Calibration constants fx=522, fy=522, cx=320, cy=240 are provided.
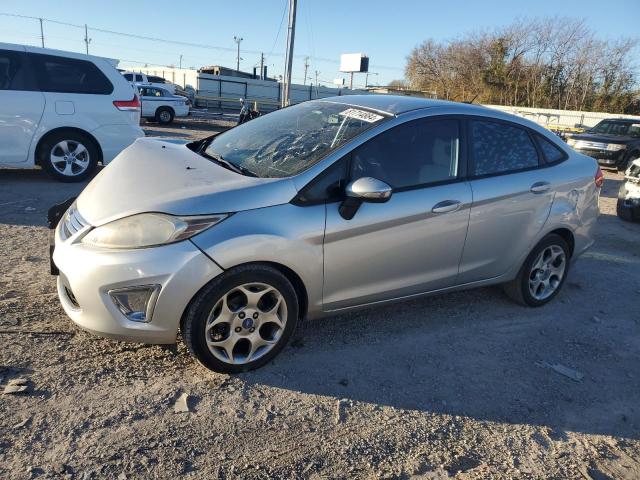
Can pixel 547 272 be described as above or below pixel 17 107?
below

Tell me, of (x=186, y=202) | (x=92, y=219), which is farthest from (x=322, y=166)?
(x=92, y=219)

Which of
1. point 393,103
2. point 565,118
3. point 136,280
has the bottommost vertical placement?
point 136,280

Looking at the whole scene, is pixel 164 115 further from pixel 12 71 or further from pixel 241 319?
pixel 241 319

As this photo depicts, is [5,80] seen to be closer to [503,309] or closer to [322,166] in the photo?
[322,166]

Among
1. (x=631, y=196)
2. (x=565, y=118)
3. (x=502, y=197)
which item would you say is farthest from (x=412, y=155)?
(x=565, y=118)

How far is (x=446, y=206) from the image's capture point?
360 cm

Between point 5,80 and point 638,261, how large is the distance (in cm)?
842

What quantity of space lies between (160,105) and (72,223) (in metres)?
19.2

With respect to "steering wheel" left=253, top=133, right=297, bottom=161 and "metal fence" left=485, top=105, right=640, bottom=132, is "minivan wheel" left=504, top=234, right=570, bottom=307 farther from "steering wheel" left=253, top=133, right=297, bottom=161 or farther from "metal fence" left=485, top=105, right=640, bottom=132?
"metal fence" left=485, top=105, right=640, bottom=132

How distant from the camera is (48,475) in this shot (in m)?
2.24

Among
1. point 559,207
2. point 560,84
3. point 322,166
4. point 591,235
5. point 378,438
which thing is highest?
point 560,84

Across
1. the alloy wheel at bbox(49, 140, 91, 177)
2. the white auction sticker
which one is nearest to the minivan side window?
the alloy wheel at bbox(49, 140, 91, 177)

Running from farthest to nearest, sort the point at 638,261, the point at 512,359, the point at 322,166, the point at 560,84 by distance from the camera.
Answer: the point at 560,84 → the point at 638,261 → the point at 512,359 → the point at 322,166

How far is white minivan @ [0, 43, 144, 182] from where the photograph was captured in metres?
7.09
